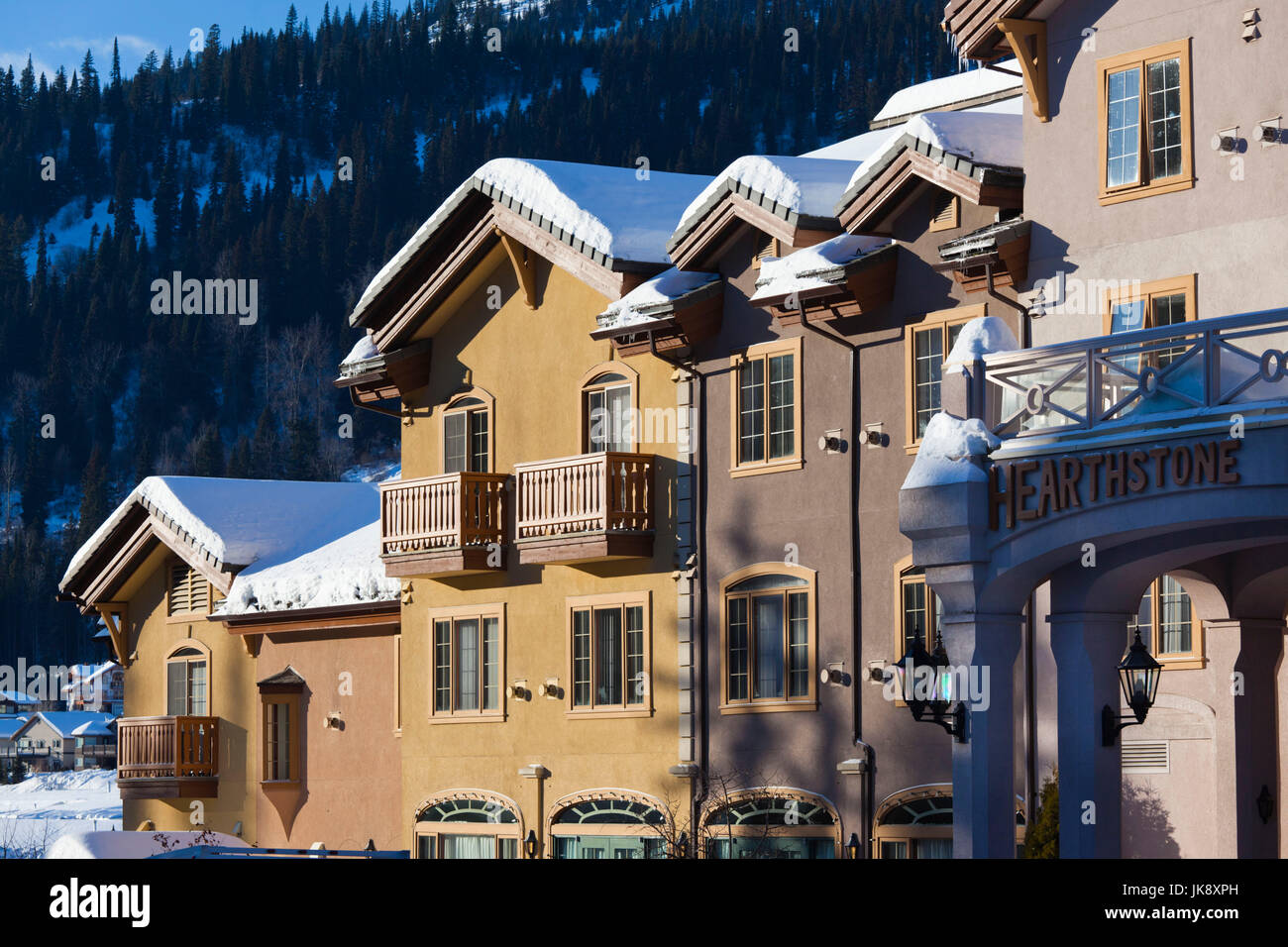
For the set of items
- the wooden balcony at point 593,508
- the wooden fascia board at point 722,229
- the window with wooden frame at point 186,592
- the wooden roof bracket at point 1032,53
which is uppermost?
the wooden roof bracket at point 1032,53

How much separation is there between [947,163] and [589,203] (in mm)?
7788

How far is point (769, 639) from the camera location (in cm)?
2778

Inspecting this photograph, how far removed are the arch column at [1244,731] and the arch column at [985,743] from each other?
2.86m

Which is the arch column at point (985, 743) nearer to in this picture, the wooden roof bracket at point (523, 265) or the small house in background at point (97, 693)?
the wooden roof bracket at point (523, 265)

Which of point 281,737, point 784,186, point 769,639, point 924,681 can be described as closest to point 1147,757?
point 924,681

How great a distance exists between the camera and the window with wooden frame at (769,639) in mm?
27000

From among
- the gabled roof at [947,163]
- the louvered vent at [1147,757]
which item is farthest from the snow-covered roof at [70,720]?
the louvered vent at [1147,757]

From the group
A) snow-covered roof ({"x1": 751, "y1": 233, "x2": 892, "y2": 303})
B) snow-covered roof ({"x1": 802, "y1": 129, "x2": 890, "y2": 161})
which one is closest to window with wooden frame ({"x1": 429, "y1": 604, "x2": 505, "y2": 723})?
snow-covered roof ({"x1": 751, "y1": 233, "x2": 892, "y2": 303})

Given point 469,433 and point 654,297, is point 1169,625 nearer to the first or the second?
point 654,297

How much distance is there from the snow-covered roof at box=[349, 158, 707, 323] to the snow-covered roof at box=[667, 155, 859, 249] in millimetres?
1992

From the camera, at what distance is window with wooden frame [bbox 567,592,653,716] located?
29.5 meters

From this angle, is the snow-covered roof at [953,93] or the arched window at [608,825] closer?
the arched window at [608,825]
